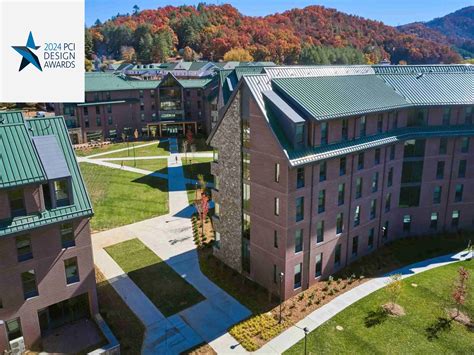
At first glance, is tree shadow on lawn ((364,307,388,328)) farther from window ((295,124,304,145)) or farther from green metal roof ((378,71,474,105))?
green metal roof ((378,71,474,105))

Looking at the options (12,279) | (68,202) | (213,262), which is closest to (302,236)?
(213,262)

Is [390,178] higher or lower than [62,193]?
lower

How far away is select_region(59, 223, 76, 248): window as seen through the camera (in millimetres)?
26095

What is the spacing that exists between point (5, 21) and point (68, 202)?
2170 centimetres

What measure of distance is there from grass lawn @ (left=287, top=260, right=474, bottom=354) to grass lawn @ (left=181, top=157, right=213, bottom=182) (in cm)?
3632

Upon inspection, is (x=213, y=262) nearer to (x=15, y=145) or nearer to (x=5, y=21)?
(x=15, y=145)

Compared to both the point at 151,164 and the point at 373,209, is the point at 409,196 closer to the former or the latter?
the point at 373,209

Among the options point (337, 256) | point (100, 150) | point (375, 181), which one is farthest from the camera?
point (100, 150)

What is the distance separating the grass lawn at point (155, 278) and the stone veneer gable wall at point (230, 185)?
16.8 feet

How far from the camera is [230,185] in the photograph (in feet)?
114

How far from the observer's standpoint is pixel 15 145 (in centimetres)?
2492

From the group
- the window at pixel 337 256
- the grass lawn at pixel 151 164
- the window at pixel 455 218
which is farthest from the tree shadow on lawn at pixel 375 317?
the grass lawn at pixel 151 164

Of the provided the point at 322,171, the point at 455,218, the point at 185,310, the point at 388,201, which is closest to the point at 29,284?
the point at 185,310

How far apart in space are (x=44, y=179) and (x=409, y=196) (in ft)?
115
